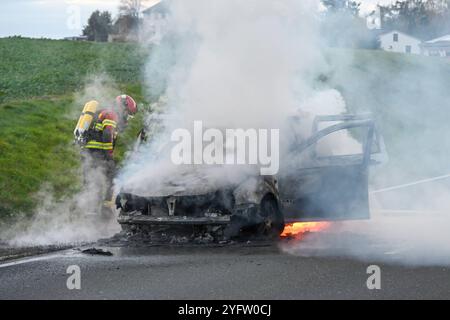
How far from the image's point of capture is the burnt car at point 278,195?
32.2ft

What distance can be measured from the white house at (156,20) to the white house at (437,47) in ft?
20.1

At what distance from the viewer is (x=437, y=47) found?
66.2 feet

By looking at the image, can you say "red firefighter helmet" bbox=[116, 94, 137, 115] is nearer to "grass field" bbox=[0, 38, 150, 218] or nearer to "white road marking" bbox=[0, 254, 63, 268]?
"grass field" bbox=[0, 38, 150, 218]

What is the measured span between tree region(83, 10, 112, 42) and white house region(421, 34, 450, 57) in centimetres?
1587

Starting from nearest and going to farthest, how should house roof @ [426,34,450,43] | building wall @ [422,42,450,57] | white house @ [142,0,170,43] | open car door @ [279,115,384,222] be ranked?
1. open car door @ [279,115,384,222]
2. white house @ [142,0,170,43]
3. house roof @ [426,34,450,43]
4. building wall @ [422,42,450,57]

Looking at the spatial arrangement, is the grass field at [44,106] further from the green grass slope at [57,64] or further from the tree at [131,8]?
the tree at [131,8]

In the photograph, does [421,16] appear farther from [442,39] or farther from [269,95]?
[269,95]

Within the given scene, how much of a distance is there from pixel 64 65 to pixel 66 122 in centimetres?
1057

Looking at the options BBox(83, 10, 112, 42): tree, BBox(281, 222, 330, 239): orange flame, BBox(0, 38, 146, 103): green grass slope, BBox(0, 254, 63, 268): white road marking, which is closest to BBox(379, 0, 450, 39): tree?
BBox(281, 222, 330, 239): orange flame

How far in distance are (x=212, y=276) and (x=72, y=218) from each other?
5.22m

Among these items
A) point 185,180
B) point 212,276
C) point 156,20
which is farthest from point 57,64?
point 212,276

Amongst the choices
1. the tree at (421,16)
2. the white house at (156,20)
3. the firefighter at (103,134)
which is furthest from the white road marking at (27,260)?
the tree at (421,16)

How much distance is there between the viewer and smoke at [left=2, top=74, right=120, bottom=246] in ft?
37.3
